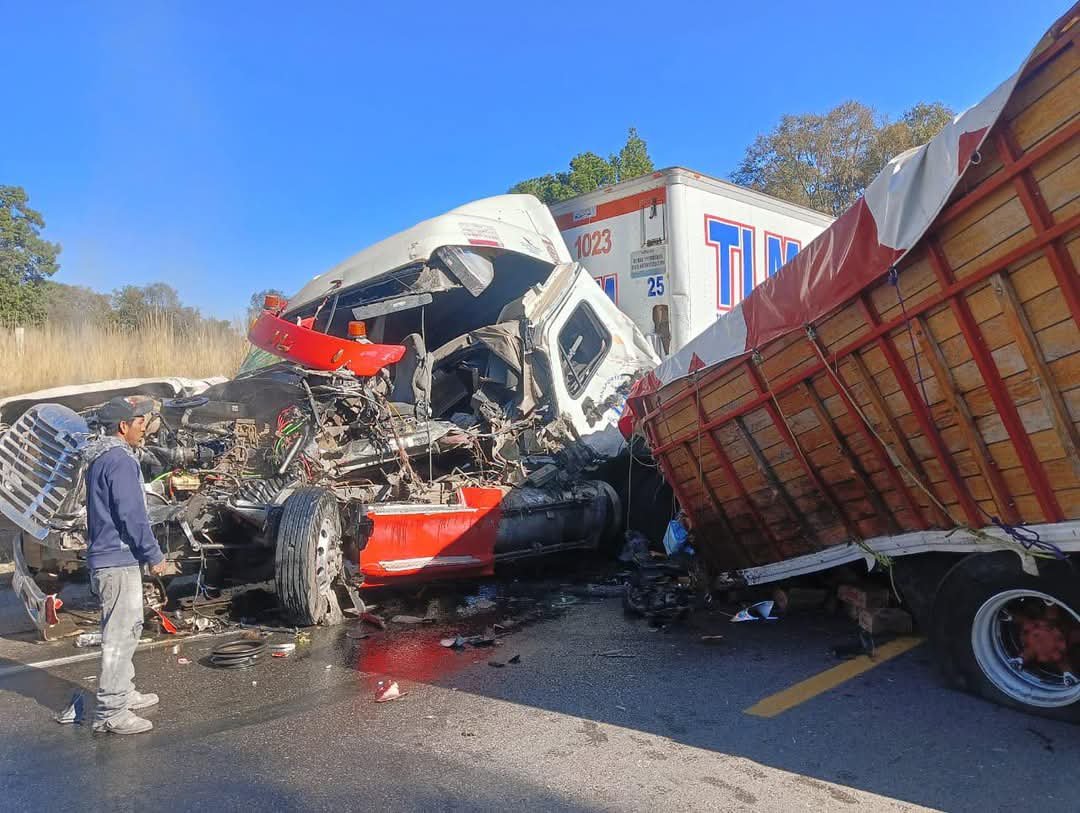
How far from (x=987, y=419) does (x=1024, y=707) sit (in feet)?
4.34

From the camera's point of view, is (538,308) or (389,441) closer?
(389,441)

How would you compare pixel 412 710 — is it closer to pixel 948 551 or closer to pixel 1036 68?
pixel 948 551

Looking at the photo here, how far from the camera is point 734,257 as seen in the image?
9.21 metres

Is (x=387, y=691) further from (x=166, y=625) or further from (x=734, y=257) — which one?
(x=734, y=257)

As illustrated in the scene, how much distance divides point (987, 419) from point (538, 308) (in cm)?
451

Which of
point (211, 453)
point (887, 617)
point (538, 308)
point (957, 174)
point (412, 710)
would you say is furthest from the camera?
point (538, 308)

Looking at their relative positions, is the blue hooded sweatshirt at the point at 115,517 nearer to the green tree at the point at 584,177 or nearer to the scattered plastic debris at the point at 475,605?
the scattered plastic debris at the point at 475,605

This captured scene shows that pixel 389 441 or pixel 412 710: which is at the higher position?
pixel 389 441

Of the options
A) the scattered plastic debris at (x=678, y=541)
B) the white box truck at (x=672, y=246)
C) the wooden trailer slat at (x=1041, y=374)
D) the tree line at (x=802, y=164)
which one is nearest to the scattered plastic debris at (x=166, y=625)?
the scattered plastic debris at (x=678, y=541)

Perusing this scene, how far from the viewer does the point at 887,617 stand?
185 inches

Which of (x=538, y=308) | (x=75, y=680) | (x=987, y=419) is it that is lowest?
(x=75, y=680)

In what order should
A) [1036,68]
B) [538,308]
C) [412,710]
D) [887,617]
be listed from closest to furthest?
1. [1036,68]
2. [412,710]
3. [887,617]
4. [538,308]

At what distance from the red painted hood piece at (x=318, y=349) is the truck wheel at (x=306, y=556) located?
4.32 ft

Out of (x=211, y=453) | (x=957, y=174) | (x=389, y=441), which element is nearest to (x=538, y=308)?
(x=389, y=441)
